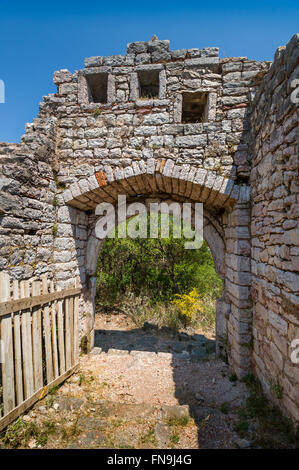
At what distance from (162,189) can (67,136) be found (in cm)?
167

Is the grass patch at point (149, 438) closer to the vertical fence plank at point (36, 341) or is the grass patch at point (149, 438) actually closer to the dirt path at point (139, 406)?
the dirt path at point (139, 406)

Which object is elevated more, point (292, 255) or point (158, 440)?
point (292, 255)

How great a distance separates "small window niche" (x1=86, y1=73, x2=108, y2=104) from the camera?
11.9ft

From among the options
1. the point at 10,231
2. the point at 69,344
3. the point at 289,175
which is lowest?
the point at 69,344

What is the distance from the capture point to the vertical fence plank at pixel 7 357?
7.07 feet

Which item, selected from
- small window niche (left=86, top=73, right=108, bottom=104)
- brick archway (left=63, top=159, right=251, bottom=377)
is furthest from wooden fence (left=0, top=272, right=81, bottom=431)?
small window niche (left=86, top=73, right=108, bottom=104)

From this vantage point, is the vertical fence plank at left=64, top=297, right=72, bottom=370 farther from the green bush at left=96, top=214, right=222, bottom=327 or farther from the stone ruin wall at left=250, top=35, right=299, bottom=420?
the green bush at left=96, top=214, right=222, bottom=327

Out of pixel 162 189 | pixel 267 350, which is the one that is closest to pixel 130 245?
pixel 162 189

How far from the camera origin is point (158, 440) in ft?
6.95

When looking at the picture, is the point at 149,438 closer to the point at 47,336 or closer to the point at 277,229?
the point at 47,336

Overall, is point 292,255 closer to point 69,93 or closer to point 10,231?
point 10,231

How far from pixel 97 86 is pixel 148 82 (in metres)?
0.88

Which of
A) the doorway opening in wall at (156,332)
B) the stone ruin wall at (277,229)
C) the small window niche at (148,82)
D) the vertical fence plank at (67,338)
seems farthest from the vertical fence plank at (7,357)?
the small window niche at (148,82)

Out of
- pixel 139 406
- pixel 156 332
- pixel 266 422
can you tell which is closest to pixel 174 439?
pixel 139 406
